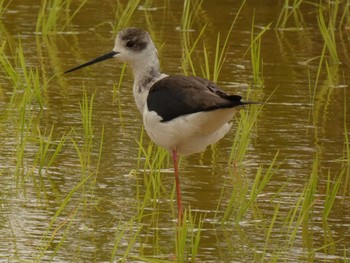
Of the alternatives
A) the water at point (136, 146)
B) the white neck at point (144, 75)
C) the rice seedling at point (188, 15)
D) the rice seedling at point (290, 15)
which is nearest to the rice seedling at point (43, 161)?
the water at point (136, 146)

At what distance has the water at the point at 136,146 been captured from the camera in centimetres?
605

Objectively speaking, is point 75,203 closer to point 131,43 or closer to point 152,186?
point 152,186

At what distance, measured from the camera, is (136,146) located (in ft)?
25.5

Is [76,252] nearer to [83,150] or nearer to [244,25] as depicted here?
[83,150]

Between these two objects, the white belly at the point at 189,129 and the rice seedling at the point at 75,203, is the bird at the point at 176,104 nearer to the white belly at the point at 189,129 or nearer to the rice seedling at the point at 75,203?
the white belly at the point at 189,129

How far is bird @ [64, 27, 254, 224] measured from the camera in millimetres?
6266

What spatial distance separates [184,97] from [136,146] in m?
1.40

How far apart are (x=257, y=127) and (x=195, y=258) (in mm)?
2637

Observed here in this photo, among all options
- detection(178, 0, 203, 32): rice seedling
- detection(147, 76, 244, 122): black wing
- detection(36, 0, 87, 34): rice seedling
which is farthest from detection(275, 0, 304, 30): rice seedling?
detection(147, 76, 244, 122): black wing

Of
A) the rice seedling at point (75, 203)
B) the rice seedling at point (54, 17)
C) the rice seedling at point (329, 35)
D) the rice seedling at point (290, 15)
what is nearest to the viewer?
the rice seedling at point (75, 203)

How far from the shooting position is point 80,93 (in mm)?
8969

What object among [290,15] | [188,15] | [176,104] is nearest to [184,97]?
[176,104]

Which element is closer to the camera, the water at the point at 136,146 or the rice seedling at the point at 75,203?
the rice seedling at the point at 75,203

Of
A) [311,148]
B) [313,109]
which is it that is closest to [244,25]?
[313,109]
